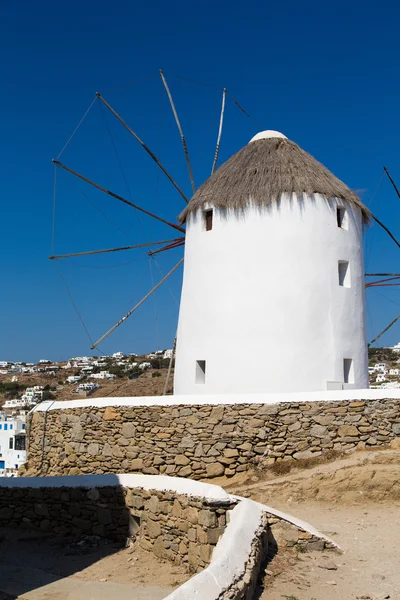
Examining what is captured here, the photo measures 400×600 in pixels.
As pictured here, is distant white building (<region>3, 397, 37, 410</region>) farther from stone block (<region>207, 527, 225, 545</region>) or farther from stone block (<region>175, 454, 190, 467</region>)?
stone block (<region>207, 527, 225, 545</region>)

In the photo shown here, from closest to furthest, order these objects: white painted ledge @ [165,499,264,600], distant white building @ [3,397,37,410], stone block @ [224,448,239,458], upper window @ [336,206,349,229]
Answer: white painted ledge @ [165,499,264,600] → stone block @ [224,448,239,458] → upper window @ [336,206,349,229] → distant white building @ [3,397,37,410]

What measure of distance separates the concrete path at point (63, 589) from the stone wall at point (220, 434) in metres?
3.82

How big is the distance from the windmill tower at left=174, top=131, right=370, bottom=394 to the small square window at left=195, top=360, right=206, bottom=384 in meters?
0.02

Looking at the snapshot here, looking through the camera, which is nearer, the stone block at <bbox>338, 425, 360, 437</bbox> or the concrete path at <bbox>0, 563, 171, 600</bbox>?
the concrete path at <bbox>0, 563, 171, 600</bbox>

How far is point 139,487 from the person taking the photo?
8070 millimetres

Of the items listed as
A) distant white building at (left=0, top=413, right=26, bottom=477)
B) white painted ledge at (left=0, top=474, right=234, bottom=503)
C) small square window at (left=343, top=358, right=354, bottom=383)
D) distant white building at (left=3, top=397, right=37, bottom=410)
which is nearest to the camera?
white painted ledge at (left=0, top=474, right=234, bottom=503)

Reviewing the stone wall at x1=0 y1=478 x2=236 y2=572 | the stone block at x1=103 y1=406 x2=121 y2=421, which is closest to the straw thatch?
the stone block at x1=103 y1=406 x2=121 y2=421

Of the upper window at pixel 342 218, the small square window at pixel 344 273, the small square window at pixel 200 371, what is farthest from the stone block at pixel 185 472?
the upper window at pixel 342 218

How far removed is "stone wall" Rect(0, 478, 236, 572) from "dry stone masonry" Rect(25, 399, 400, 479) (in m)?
2.36

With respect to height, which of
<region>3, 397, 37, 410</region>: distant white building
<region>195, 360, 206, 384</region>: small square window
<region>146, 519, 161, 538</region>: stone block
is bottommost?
<region>3, 397, 37, 410</region>: distant white building

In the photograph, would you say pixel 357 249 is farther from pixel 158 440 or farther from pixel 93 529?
pixel 93 529

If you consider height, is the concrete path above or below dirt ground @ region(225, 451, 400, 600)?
below

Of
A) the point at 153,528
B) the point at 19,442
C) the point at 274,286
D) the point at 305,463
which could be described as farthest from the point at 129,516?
the point at 19,442

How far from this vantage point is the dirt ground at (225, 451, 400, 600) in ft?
17.6
